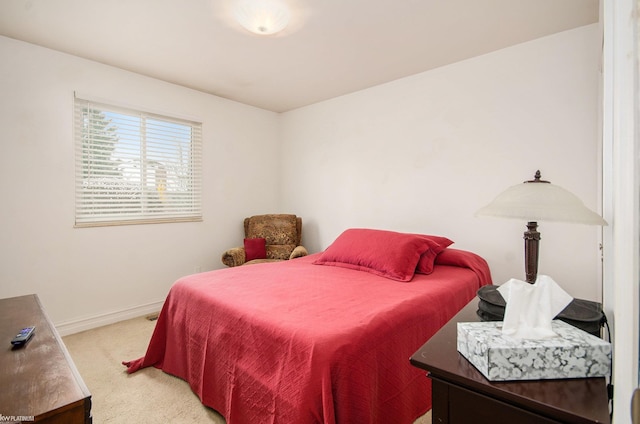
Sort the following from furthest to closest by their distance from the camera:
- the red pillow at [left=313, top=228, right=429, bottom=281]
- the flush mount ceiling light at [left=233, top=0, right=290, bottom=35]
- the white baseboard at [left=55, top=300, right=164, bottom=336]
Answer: the white baseboard at [left=55, top=300, right=164, bottom=336], the red pillow at [left=313, top=228, right=429, bottom=281], the flush mount ceiling light at [left=233, top=0, right=290, bottom=35]

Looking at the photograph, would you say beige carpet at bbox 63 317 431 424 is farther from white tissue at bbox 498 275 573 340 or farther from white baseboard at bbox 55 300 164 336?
white tissue at bbox 498 275 573 340

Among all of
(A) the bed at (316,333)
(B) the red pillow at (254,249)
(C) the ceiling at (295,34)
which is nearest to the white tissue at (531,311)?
(A) the bed at (316,333)

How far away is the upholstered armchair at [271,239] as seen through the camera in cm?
370

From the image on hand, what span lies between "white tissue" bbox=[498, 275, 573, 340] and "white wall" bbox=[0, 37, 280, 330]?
3.40m

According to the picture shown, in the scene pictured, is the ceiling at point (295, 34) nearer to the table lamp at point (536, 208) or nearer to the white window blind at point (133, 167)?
the white window blind at point (133, 167)

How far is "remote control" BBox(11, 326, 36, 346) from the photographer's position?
3.90 ft

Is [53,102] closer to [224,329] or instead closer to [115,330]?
[115,330]

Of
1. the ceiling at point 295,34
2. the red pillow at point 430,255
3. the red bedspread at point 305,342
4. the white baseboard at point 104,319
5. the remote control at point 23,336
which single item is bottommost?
the white baseboard at point 104,319

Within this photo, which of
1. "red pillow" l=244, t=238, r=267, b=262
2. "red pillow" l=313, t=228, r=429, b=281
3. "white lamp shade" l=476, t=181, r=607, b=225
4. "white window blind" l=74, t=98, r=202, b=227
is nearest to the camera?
"white lamp shade" l=476, t=181, r=607, b=225

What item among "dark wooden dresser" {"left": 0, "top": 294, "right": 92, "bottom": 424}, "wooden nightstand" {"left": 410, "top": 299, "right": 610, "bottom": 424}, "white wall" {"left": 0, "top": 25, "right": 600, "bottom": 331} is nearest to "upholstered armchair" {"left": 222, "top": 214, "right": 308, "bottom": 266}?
"white wall" {"left": 0, "top": 25, "right": 600, "bottom": 331}

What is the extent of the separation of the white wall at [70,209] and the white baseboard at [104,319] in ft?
0.05

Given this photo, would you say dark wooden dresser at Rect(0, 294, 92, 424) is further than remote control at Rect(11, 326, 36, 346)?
No

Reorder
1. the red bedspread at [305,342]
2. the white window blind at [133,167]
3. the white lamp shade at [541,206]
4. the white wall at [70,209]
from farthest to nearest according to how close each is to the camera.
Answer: the white window blind at [133,167], the white wall at [70,209], the red bedspread at [305,342], the white lamp shade at [541,206]

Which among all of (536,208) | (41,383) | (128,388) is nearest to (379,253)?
(536,208)
